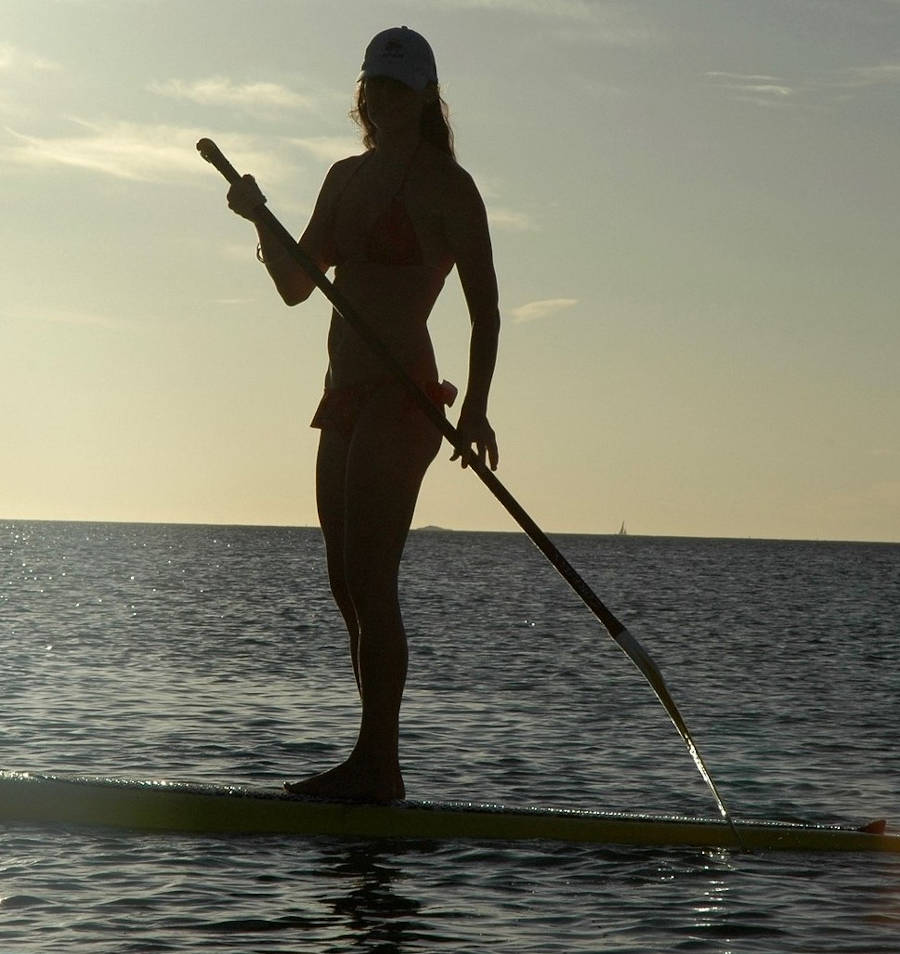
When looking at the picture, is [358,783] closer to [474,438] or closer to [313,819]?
[313,819]

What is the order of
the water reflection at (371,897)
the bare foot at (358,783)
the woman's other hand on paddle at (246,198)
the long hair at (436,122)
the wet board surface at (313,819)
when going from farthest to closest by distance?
the wet board surface at (313,819) → the bare foot at (358,783) → the long hair at (436,122) → the woman's other hand on paddle at (246,198) → the water reflection at (371,897)

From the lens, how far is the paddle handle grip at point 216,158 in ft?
22.2

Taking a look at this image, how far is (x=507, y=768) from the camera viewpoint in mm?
10922

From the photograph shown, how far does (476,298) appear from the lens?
6.73 m

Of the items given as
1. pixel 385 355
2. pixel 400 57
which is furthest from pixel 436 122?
pixel 385 355

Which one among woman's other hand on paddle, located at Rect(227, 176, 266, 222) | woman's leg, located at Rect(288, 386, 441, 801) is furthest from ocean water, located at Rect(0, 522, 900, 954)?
woman's other hand on paddle, located at Rect(227, 176, 266, 222)

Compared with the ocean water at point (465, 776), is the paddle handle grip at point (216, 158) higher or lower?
higher

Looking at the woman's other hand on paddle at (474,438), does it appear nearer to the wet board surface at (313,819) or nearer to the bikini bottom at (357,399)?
the bikini bottom at (357,399)

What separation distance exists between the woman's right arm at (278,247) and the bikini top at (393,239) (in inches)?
7.0

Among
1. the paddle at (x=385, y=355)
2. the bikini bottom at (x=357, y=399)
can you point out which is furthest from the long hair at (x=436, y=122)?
the bikini bottom at (x=357, y=399)

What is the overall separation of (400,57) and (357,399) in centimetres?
129

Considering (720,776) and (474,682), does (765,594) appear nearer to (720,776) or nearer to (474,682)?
(474,682)

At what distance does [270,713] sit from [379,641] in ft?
26.0

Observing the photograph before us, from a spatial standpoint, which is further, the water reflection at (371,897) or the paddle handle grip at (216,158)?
the paddle handle grip at (216,158)
